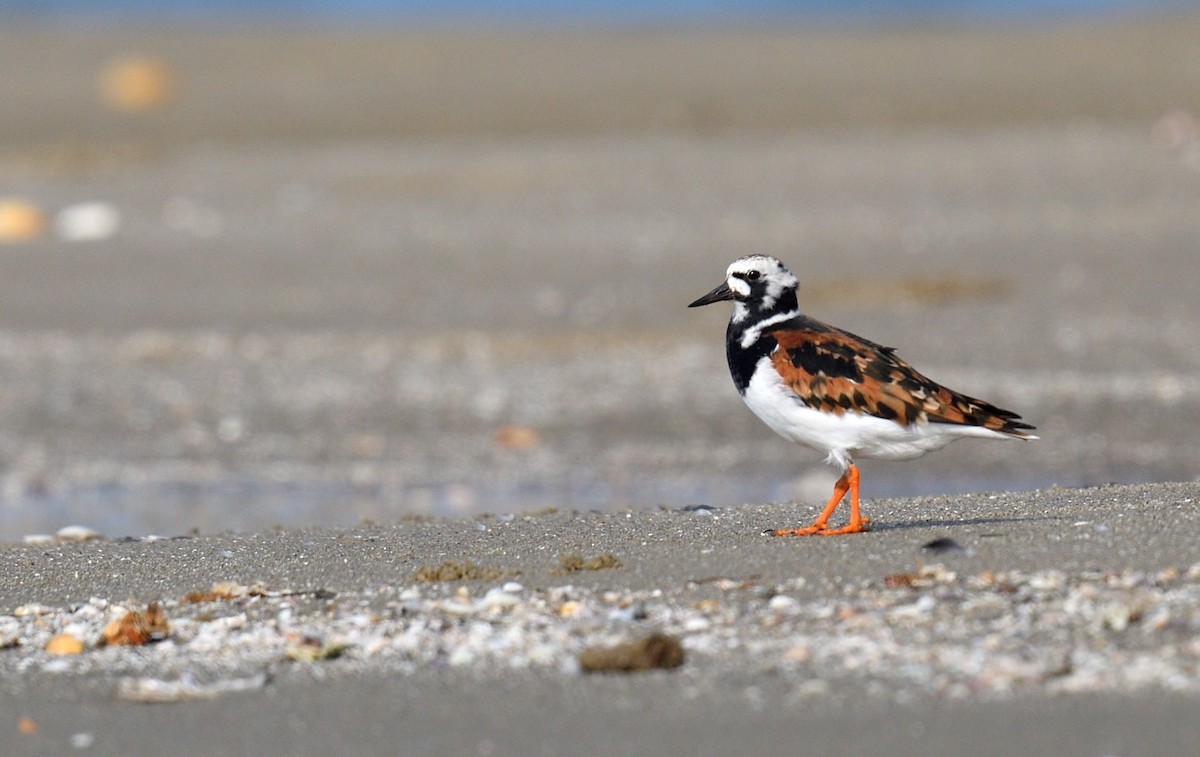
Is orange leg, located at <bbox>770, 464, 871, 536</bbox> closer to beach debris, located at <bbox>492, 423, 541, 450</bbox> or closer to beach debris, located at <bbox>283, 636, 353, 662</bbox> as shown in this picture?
beach debris, located at <bbox>283, 636, 353, 662</bbox>

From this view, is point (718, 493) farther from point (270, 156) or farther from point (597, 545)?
point (270, 156)

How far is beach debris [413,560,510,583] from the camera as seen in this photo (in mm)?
6113

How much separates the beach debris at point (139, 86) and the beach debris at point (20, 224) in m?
7.54

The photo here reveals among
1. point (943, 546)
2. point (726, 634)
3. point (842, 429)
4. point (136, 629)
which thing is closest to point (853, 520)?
point (842, 429)

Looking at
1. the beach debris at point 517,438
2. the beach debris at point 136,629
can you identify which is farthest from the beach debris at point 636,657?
the beach debris at point 517,438

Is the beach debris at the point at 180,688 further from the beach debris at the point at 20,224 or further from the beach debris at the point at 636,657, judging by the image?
the beach debris at the point at 20,224

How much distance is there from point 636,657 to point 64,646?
190cm

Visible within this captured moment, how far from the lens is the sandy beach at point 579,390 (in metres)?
4.93

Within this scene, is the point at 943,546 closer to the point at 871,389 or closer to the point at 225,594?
the point at 871,389

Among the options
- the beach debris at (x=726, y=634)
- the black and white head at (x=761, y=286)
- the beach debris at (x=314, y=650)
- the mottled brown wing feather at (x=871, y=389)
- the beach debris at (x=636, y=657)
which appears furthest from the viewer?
the black and white head at (x=761, y=286)

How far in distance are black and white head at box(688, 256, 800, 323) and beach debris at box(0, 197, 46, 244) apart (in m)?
12.8

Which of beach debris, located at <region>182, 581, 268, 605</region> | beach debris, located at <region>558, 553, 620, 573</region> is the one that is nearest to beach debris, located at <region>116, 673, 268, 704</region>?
beach debris, located at <region>182, 581, 268, 605</region>

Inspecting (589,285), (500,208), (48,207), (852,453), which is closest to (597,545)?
(852,453)

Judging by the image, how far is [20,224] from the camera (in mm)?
18328
